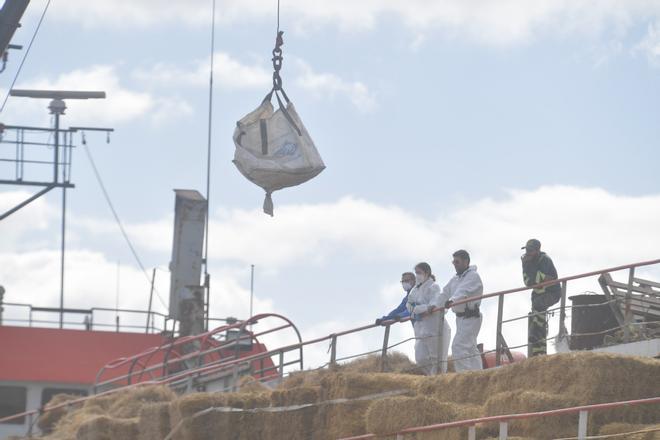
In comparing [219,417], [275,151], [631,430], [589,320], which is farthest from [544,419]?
[275,151]

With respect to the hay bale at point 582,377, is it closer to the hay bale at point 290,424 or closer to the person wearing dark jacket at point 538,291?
the person wearing dark jacket at point 538,291

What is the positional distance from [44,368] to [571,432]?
1678 cm

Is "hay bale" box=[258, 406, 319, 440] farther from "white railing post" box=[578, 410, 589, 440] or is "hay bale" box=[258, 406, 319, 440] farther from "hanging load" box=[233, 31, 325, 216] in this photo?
"white railing post" box=[578, 410, 589, 440]

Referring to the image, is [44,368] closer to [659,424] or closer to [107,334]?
[107,334]

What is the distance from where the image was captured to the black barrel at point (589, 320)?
17250mm

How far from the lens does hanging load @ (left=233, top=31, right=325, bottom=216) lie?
57.9 ft

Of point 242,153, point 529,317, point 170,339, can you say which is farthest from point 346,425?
point 170,339

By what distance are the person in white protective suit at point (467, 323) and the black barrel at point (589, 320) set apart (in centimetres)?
107

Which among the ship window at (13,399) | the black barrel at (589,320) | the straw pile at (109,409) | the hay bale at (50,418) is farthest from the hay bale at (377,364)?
the ship window at (13,399)

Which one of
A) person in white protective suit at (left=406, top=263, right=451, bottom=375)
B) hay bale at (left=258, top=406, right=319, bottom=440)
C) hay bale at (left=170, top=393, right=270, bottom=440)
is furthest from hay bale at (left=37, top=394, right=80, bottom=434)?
person in white protective suit at (left=406, top=263, right=451, bottom=375)

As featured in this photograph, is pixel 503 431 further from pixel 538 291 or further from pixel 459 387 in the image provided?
pixel 538 291

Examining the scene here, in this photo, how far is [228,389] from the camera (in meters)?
21.8

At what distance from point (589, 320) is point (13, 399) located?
→ 14.4 meters

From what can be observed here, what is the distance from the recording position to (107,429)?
20172mm
